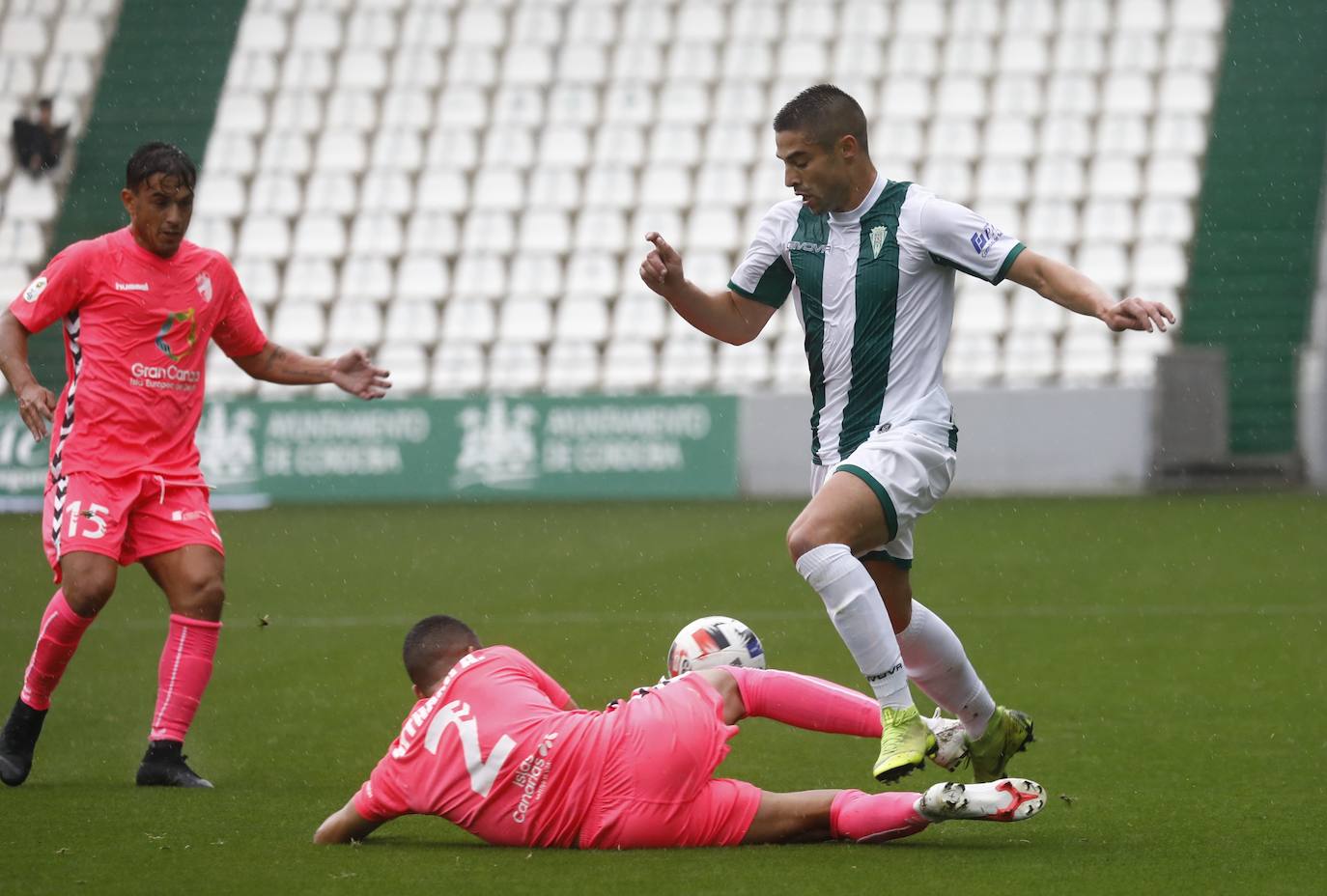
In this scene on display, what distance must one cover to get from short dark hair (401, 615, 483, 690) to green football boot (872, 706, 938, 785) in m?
1.14

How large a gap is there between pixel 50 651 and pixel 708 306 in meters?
2.50

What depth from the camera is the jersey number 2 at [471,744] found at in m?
4.66

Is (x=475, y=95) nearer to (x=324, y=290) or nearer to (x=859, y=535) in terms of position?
(x=324, y=290)

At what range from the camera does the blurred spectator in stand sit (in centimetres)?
2355

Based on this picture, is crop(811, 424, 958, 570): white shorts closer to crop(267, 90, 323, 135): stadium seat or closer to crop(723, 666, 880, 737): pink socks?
crop(723, 666, 880, 737): pink socks

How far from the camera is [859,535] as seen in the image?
5.08 metres

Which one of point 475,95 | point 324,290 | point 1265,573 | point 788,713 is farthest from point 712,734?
point 475,95

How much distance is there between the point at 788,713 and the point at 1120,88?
752 inches

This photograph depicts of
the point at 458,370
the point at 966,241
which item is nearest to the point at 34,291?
the point at 966,241

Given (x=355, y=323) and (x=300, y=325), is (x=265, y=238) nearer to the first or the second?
(x=300, y=325)

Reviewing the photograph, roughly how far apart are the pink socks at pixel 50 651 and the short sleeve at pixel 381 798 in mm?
1682

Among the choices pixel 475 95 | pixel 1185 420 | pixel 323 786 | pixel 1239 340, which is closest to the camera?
pixel 323 786

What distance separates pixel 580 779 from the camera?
4672 mm

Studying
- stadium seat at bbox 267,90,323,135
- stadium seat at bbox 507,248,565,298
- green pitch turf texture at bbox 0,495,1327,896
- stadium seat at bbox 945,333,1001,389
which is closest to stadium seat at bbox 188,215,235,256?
stadium seat at bbox 267,90,323,135
